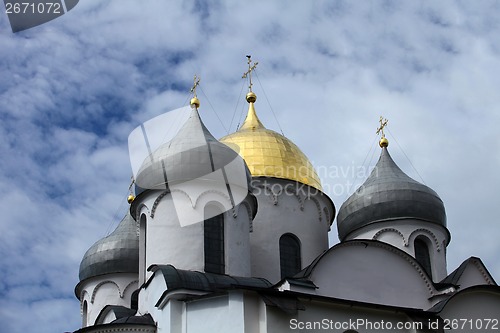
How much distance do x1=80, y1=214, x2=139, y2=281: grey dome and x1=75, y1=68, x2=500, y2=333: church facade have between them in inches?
1.1

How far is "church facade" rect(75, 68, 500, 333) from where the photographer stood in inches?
507

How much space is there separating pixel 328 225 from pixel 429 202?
2257 mm

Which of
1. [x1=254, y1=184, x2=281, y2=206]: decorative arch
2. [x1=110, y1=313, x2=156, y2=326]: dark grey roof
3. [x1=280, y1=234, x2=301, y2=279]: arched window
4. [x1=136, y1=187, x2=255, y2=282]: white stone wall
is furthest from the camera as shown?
[x1=254, y1=184, x2=281, y2=206]: decorative arch

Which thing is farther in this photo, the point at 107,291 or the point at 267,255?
the point at 107,291

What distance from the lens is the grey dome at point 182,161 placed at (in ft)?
49.6

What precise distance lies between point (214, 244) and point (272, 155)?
12.8 feet

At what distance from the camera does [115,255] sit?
18.3m

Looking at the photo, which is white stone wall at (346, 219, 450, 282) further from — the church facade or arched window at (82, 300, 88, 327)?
arched window at (82, 300, 88, 327)

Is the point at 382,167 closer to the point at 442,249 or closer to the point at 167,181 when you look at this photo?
the point at 442,249

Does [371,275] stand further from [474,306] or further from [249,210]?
[249,210]

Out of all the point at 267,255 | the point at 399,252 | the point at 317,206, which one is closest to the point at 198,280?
the point at 267,255

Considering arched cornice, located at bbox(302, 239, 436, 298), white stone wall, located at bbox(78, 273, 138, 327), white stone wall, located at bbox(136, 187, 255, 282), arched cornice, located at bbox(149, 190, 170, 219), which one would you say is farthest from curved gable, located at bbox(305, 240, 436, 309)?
white stone wall, located at bbox(78, 273, 138, 327)

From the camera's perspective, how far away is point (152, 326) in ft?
44.5

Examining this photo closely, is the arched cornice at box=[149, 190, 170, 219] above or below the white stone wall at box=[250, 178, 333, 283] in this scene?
below
